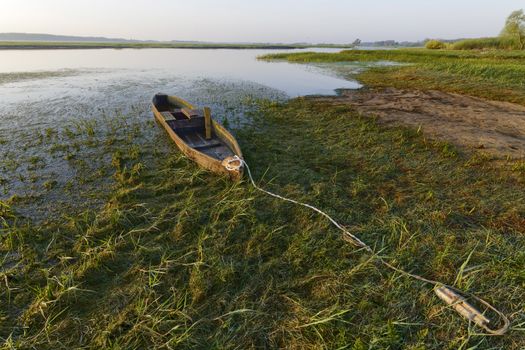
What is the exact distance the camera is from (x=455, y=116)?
1258cm

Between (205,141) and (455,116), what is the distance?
12.0 meters

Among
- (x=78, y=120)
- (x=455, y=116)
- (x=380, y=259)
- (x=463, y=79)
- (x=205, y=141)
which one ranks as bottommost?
(x=380, y=259)

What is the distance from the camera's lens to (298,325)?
3432 millimetres

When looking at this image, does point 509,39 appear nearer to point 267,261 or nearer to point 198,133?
point 198,133

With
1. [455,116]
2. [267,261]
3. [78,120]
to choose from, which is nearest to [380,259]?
[267,261]

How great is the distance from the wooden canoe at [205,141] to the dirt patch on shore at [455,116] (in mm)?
7956

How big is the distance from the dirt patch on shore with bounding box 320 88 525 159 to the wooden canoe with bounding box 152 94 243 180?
313 inches

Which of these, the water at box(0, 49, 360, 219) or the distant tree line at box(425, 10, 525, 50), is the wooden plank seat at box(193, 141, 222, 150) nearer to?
the water at box(0, 49, 360, 219)

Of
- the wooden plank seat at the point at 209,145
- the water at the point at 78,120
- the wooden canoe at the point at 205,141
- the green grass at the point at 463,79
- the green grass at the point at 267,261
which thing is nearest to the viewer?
the green grass at the point at 267,261

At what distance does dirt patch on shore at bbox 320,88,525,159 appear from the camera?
30.8 ft

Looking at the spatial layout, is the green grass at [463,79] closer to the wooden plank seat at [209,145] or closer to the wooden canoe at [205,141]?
the wooden canoe at [205,141]

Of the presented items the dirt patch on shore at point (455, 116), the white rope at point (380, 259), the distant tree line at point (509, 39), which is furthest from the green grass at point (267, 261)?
the distant tree line at point (509, 39)

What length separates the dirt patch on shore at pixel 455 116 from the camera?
9.40 metres

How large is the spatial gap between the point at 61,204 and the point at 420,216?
26.9 ft
